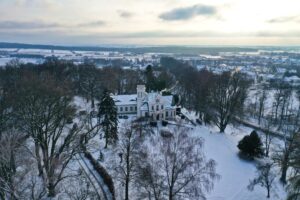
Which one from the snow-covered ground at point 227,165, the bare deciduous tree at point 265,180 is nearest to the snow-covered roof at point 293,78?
the snow-covered ground at point 227,165

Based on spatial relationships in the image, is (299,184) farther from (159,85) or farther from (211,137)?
(159,85)

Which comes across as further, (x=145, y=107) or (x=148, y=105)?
(x=145, y=107)

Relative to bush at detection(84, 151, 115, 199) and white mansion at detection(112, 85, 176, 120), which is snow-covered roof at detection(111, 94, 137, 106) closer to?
white mansion at detection(112, 85, 176, 120)

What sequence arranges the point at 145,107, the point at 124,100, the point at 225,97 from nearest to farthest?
the point at 225,97
the point at 145,107
the point at 124,100

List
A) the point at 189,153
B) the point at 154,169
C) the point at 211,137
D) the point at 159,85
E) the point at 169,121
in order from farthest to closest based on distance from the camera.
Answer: the point at 159,85, the point at 169,121, the point at 211,137, the point at 154,169, the point at 189,153

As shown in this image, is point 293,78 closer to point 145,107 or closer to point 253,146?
point 145,107

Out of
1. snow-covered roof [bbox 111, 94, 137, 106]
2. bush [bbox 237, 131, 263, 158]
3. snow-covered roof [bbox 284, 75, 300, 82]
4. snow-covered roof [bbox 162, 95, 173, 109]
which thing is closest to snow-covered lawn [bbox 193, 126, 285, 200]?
bush [bbox 237, 131, 263, 158]

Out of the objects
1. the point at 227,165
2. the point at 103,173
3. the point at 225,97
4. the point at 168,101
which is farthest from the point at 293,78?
the point at 103,173

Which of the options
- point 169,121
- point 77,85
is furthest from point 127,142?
point 77,85
